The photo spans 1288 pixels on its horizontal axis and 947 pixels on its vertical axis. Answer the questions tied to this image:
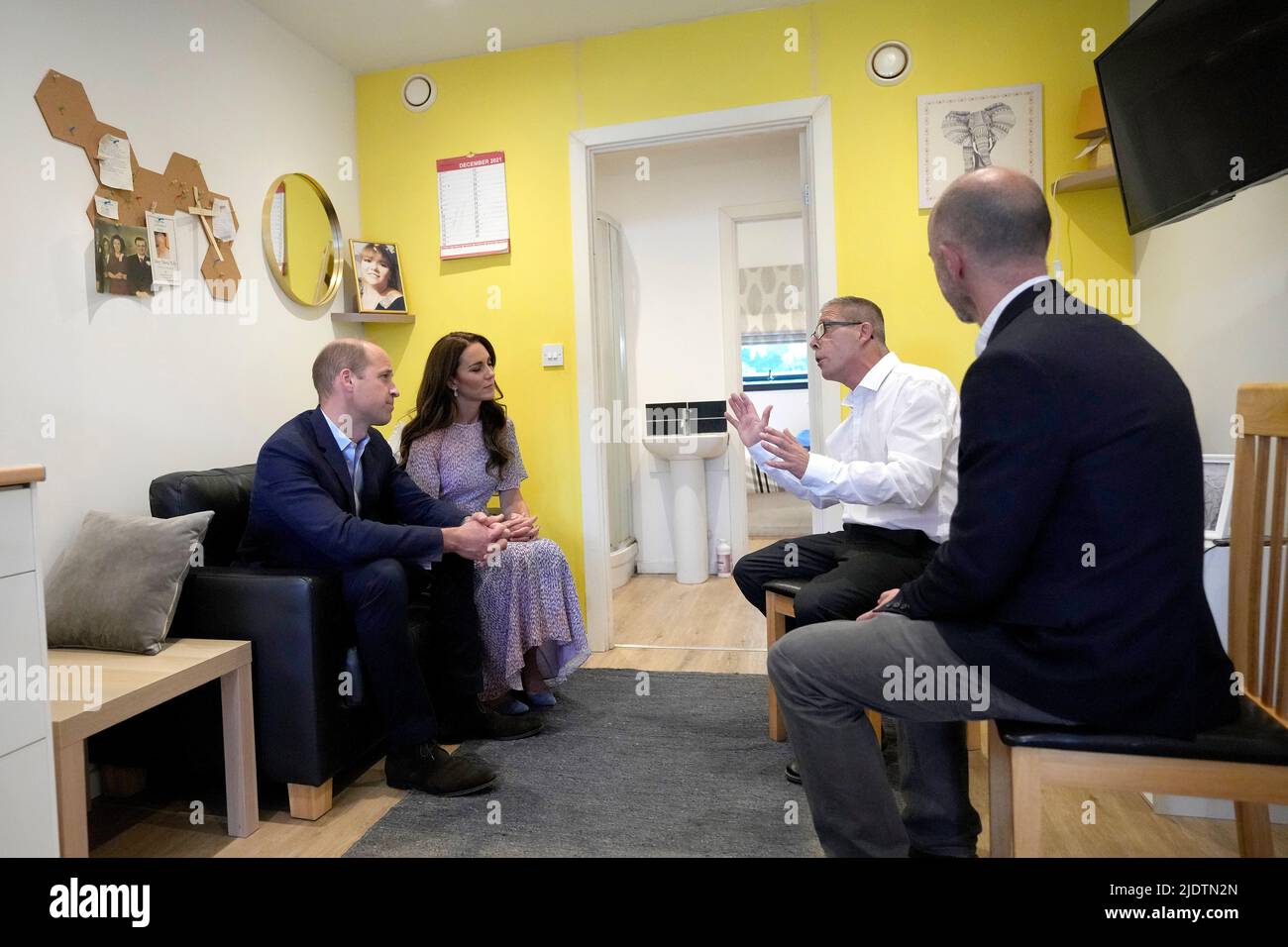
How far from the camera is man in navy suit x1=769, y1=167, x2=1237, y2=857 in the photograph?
1.10 meters

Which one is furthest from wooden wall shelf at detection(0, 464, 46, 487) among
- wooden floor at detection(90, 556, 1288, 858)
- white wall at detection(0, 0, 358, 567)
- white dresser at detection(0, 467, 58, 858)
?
wooden floor at detection(90, 556, 1288, 858)

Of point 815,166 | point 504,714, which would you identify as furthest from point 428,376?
point 815,166

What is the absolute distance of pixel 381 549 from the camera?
2.12 m

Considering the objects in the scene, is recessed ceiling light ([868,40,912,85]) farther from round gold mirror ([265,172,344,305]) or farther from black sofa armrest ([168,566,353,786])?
black sofa armrest ([168,566,353,786])

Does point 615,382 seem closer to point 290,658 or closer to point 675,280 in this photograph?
point 675,280

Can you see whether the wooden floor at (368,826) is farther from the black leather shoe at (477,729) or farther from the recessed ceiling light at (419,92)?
the recessed ceiling light at (419,92)

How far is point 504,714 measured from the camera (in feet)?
8.65

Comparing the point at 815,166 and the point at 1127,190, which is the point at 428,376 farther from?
the point at 1127,190

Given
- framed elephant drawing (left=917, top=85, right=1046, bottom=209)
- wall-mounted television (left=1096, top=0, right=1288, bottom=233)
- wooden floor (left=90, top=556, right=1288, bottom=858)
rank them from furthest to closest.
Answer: framed elephant drawing (left=917, top=85, right=1046, bottom=209) < wooden floor (left=90, top=556, right=1288, bottom=858) < wall-mounted television (left=1096, top=0, right=1288, bottom=233)

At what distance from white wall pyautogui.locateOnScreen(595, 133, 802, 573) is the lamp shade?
209cm

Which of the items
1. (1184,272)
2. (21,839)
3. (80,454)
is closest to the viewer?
(21,839)

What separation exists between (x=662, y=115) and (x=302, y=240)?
1562mm

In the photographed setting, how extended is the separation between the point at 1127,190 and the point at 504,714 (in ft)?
8.13
